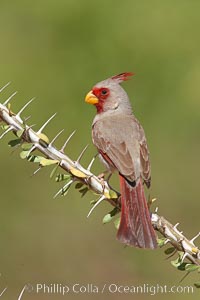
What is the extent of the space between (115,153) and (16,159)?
124 inches

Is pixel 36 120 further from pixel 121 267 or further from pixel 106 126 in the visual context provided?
pixel 106 126

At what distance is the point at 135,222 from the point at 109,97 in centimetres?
148

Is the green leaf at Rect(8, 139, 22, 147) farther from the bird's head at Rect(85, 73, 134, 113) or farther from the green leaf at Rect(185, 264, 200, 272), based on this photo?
the bird's head at Rect(85, 73, 134, 113)

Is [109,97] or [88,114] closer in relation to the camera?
[109,97]

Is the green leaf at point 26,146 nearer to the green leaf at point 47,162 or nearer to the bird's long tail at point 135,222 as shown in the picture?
the green leaf at point 47,162

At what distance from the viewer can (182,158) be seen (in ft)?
26.5

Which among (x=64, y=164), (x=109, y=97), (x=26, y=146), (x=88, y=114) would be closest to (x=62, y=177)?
(x=64, y=164)

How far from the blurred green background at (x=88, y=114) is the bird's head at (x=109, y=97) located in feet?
4.72

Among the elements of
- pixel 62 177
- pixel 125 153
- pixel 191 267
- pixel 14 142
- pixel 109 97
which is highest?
pixel 109 97

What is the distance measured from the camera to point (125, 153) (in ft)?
15.5

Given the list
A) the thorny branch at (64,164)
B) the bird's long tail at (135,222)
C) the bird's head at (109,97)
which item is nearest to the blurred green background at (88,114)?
the bird's head at (109,97)

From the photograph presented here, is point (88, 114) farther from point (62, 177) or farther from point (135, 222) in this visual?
point (62, 177)

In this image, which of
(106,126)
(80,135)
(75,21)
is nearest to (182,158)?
(80,135)

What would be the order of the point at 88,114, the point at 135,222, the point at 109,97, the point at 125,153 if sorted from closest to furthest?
the point at 135,222
the point at 125,153
the point at 109,97
the point at 88,114
